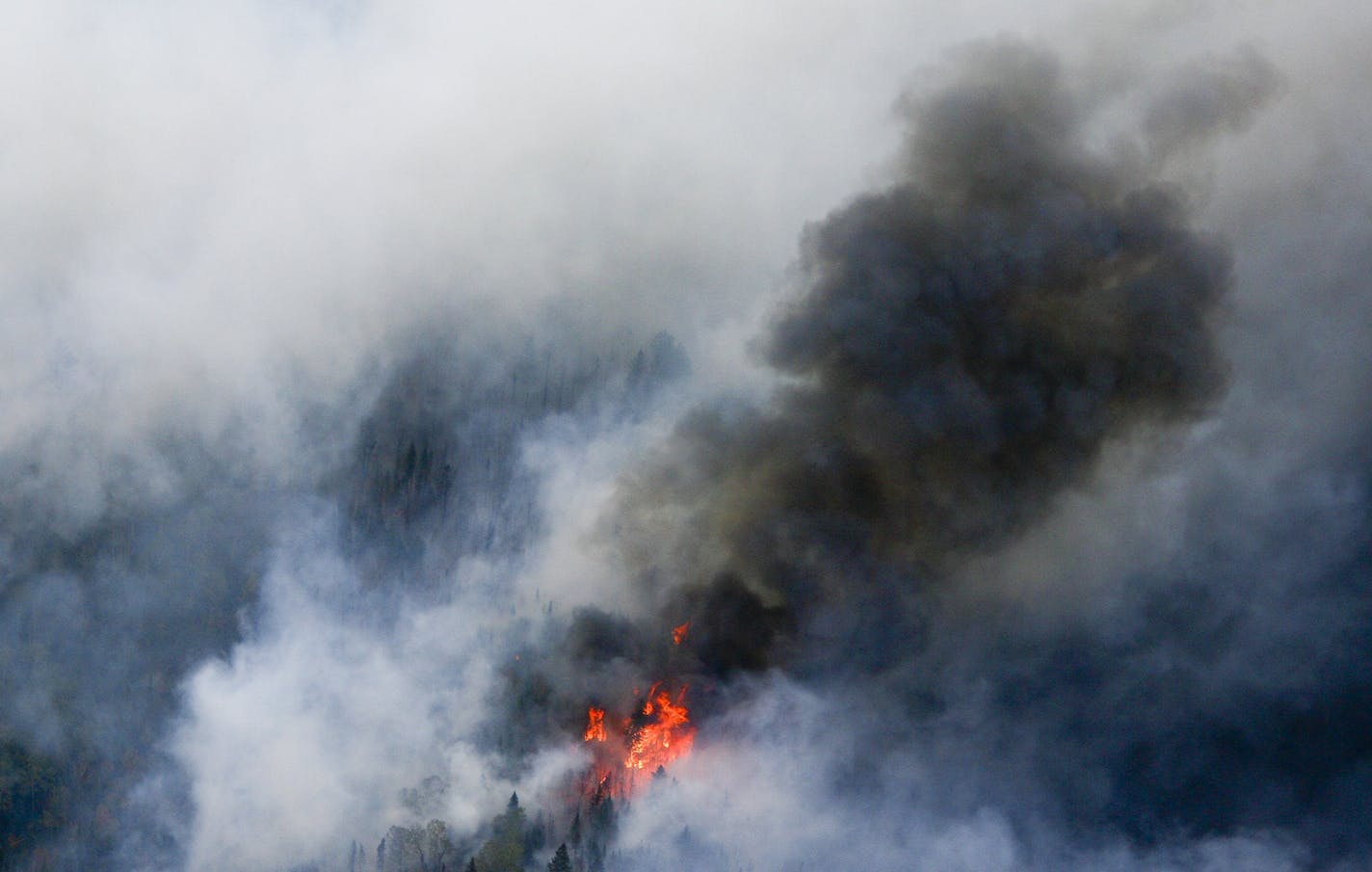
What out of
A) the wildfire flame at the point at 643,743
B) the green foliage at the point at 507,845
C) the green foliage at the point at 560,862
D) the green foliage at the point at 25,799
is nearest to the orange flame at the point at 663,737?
the wildfire flame at the point at 643,743

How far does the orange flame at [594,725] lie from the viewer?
4259 inches

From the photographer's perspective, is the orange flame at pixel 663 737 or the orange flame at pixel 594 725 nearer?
the orange flame at pixel 663 737

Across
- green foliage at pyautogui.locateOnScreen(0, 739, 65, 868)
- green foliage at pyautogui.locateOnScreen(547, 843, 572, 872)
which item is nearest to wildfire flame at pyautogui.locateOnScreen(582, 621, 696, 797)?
green foliage at pyautogui.locateOnScreen(547, 843, 572, 872)

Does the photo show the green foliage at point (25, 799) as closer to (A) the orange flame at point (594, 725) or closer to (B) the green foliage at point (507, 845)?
(B) the green foliage at point (507, 845)

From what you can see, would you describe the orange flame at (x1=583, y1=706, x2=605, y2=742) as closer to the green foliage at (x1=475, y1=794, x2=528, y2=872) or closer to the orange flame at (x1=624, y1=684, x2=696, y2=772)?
the orange flame at (x1=624, y1=684, x2=696, y2=772)

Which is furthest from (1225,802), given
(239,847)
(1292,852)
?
(239,847)

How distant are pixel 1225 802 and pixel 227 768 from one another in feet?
297

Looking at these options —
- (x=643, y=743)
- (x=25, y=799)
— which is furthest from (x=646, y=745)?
(x=25, y=799)

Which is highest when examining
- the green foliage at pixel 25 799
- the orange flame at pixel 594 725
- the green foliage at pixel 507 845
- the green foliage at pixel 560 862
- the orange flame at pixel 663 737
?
the green foliage at pixel 25 799

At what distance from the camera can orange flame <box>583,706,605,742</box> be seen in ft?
355

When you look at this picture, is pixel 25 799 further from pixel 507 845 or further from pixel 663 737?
pixel 663 737

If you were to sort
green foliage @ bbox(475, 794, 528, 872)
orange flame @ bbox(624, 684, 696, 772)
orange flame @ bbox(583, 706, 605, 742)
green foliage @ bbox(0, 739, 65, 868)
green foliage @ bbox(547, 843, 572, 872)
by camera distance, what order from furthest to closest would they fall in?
1. green foliage @ bbox(0, 739, 65, 868)
2. orange flame @ bbox(583, 706, 605, 742)
3. orange flame @ bbox(624, 684, 696, 772)
4. green foliage @ bbox(475, 794, 528, 872)
5. green foliage @ bbox(547, 843, 572, 872)

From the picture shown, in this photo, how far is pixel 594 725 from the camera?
4279 inches

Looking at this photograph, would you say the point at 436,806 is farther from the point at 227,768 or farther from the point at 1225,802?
the point at 1225,802
